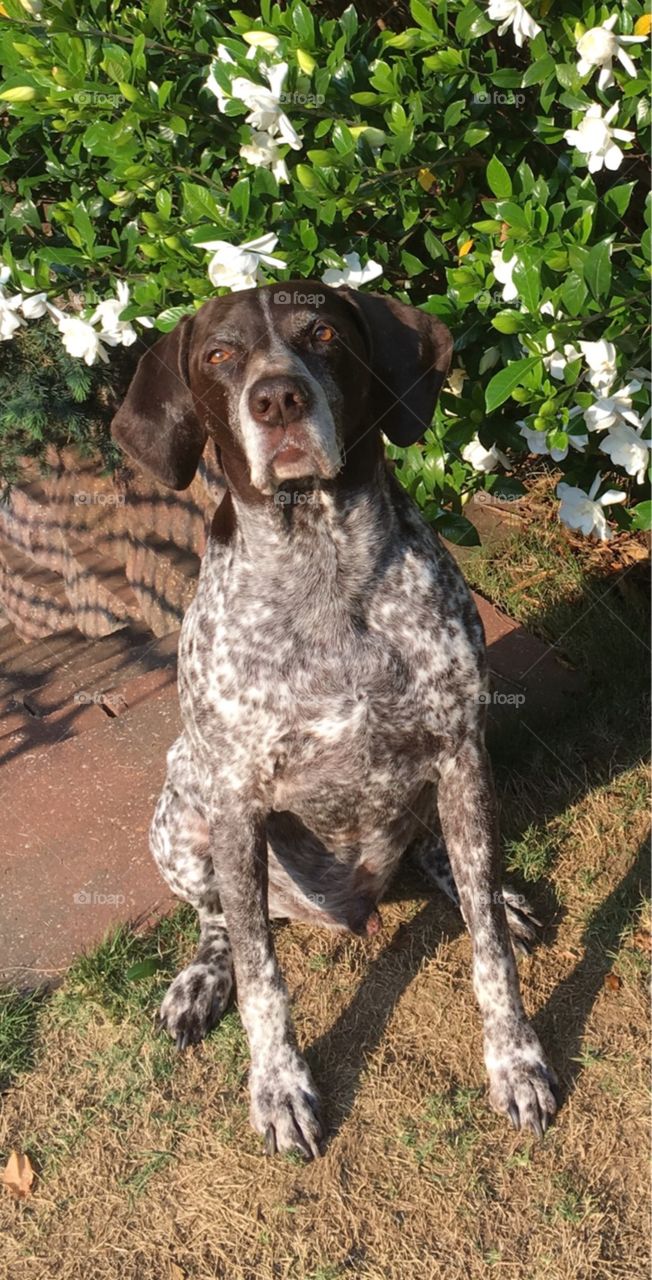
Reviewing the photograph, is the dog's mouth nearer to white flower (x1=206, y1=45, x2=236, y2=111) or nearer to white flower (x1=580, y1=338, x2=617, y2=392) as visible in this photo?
white flower (x1=580, y1=338, x2=617, y2=392)

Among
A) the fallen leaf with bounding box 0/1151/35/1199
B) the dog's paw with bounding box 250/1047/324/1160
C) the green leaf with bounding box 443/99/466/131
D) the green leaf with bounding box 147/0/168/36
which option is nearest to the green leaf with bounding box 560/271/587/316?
the green leaf with bounding box 443/99/466/131

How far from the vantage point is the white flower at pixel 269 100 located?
312 cm

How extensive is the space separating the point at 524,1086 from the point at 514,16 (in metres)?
2.54

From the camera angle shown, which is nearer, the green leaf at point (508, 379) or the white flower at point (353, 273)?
the green leaf at point (508, 379)

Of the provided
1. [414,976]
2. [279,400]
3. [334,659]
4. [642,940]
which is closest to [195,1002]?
[414,976]

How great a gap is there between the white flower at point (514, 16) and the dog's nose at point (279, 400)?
3.21 ft

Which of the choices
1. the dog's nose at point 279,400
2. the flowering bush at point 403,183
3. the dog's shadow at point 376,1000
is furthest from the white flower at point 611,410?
the dog's shadow at point 376,1000

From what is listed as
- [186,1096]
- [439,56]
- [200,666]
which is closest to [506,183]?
[439,56]

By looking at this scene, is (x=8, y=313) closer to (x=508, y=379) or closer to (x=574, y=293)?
(x=508, y=379)

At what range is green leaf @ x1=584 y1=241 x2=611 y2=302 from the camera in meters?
3.05

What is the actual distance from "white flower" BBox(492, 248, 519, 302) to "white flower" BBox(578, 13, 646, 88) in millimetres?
445

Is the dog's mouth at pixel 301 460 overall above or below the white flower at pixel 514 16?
below

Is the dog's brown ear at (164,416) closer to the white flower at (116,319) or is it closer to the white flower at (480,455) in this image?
the white flower at (116,319)

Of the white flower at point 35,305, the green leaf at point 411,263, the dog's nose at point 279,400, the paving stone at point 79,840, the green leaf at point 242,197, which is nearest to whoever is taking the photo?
the dog's nose at point 279,400
